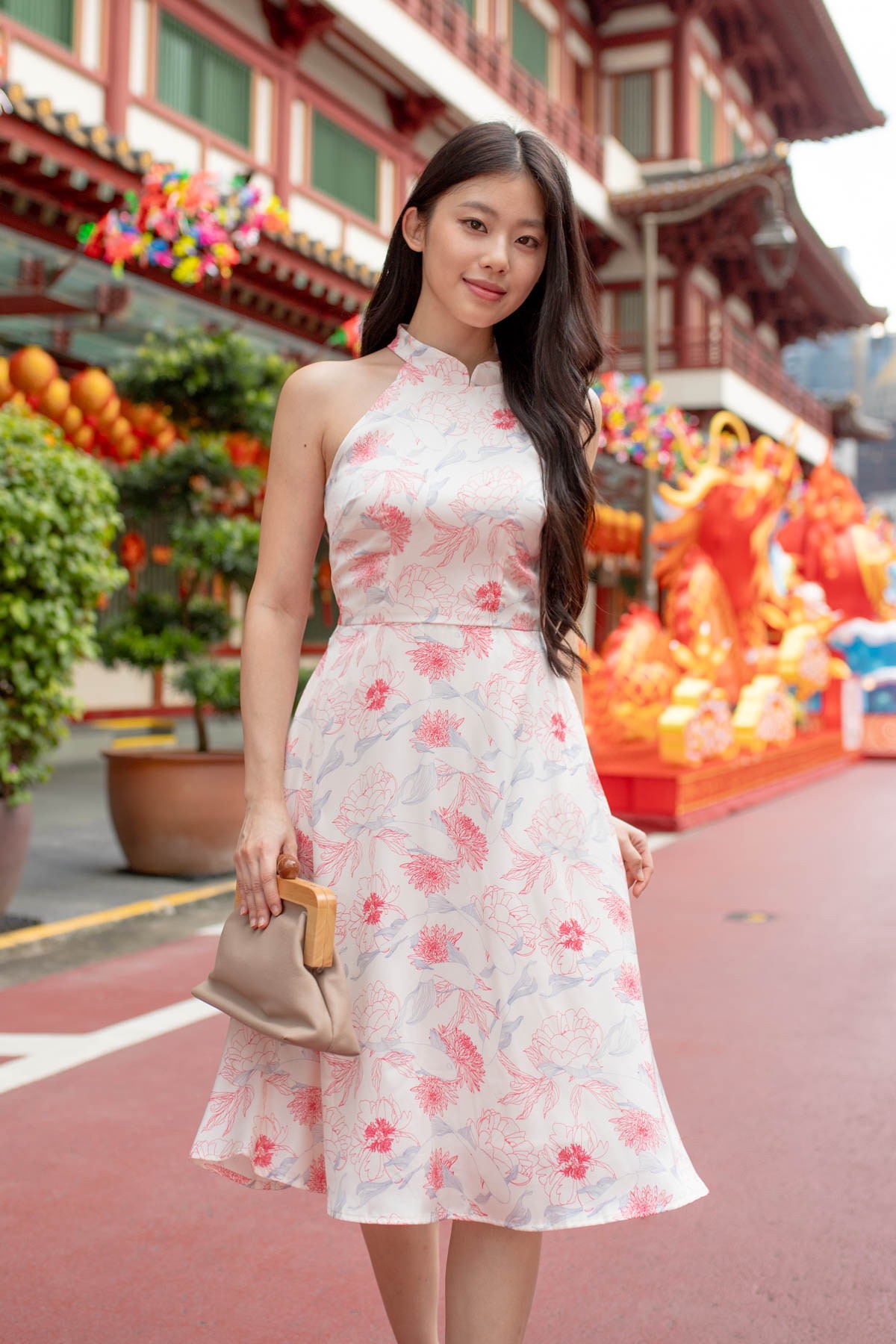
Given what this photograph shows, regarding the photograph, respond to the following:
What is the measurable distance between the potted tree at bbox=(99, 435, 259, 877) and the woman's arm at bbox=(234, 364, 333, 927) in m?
4.74

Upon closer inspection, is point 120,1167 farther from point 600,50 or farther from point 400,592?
point 600,50

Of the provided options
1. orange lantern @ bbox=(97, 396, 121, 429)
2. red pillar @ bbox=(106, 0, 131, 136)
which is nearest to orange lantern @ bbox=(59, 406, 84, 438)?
orange lantern @ bbox=(97, 396, 121, 429)

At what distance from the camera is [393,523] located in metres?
1.88

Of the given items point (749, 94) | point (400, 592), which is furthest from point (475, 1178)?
point (749, 94)

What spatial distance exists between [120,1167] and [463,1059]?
165 centimetres

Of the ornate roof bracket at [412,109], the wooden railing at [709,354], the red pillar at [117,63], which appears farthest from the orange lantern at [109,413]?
the wooden railing at [709,354]

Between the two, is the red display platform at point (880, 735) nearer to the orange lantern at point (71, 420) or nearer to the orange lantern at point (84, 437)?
the orange lantern at point (84, 437)

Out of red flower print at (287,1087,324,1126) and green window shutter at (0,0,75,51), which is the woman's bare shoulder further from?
green window shutter at (0,0,75,51)

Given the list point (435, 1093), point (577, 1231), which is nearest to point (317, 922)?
point (435, 1093)

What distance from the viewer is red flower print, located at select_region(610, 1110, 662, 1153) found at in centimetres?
180

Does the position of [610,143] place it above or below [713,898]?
above

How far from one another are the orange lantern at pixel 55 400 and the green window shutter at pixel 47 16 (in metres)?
3.04

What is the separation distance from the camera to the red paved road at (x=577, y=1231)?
248 centimetres

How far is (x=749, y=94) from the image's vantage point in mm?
25312
